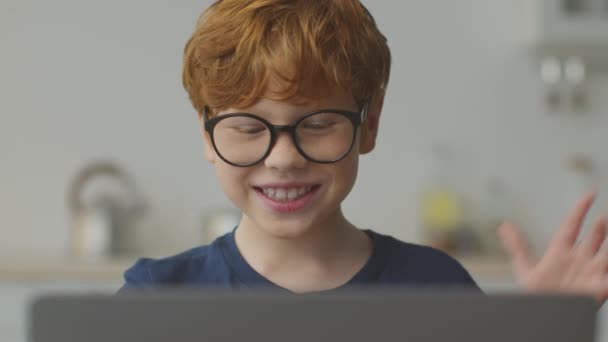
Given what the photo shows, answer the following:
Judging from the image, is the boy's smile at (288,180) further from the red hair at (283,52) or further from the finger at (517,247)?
the finger at (517,247)

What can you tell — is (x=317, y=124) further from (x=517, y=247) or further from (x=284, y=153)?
(x=517, y=247)

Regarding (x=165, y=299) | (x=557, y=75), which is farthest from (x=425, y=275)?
(x=557, y=75)

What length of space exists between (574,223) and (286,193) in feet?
0.99

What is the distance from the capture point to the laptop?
0.65 meters

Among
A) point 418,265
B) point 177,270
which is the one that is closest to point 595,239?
point 418,265

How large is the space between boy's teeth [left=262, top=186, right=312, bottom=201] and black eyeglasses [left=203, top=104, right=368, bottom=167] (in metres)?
0.04

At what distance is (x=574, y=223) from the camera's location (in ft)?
3.22

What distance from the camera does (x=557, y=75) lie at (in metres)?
3.56

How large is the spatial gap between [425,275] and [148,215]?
238 centimetres

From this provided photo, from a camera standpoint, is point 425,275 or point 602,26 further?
point 602,26

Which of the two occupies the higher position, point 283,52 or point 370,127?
point 283,52

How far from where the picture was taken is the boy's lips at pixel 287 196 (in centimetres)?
103

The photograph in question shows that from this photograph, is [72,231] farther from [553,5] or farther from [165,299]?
[165,299]

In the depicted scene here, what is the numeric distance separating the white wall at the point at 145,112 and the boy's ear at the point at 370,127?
2.32 m
